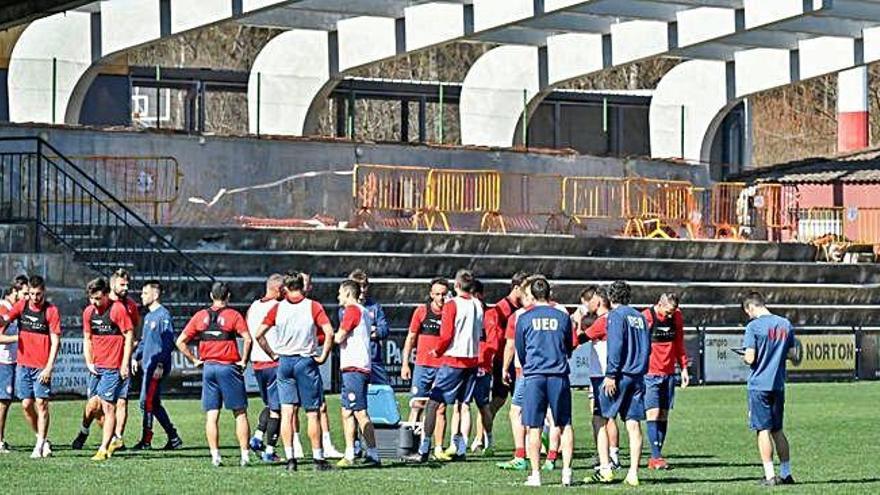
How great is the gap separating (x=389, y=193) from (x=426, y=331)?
21.7 meters

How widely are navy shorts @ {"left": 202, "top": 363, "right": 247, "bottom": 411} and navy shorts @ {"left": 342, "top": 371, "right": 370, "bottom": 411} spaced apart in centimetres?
106

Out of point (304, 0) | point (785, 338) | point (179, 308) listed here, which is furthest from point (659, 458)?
point (304, 0)

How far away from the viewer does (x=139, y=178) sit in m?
41.4

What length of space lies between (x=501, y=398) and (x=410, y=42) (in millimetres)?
21816

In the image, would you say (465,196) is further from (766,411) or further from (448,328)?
(766,411)

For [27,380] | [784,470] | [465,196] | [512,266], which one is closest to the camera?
[784,470]

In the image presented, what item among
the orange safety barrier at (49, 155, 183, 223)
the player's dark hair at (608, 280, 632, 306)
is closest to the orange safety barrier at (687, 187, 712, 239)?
the orange safety barrier at (49, 155, 183, 223)

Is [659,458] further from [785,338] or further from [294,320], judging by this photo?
[294,320]

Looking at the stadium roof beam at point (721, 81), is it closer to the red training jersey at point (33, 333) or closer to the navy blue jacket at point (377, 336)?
the navy blue jacket at point (377, 336)

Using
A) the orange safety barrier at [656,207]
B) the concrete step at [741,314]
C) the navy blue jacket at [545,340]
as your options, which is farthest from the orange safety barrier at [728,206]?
the navy blue jacket at [545,340]

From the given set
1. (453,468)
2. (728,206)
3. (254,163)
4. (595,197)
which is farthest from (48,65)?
(453,468)

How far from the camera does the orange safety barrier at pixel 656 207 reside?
155 ft

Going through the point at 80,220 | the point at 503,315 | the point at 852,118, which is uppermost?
the point at 852,118

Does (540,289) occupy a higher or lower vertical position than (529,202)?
lower
